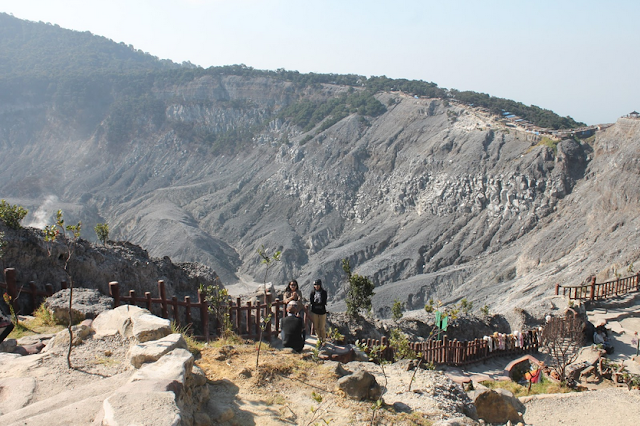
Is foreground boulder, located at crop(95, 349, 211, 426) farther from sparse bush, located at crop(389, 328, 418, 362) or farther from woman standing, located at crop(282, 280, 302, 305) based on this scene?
sparse bush, located at crop(389, 328, 418, 362)

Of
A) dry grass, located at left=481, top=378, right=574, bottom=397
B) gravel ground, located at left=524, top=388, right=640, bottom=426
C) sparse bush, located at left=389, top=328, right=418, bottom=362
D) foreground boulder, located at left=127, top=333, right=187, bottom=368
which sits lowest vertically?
dry grass, located at left=481, top=378, right=574, bottom=397

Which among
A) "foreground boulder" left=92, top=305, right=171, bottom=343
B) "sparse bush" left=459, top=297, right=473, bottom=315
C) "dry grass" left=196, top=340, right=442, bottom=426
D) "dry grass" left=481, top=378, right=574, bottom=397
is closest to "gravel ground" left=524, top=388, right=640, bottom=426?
"dry grass" left=481, top=378, right=574, bottom=397

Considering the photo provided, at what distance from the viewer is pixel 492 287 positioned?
112 ft

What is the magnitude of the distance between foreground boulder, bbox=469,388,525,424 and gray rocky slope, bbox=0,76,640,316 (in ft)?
37.6

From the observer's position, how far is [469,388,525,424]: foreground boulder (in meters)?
8.83

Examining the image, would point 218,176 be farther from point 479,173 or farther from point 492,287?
point 492,287

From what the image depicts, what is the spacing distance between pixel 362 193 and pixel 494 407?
154ft

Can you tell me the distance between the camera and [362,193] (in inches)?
2186

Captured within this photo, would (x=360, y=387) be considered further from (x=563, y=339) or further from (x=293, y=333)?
(x=563, y=339)

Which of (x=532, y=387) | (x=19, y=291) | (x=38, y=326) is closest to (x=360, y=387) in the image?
(x=38, y=326)

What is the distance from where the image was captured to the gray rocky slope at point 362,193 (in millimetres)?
35812

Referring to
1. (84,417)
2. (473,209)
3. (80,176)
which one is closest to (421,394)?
(84,417)

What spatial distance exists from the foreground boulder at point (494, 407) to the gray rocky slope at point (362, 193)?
1146 cm

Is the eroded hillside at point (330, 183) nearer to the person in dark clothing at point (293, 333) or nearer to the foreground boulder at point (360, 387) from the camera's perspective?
the person in dark clothing at point (293, 333)
